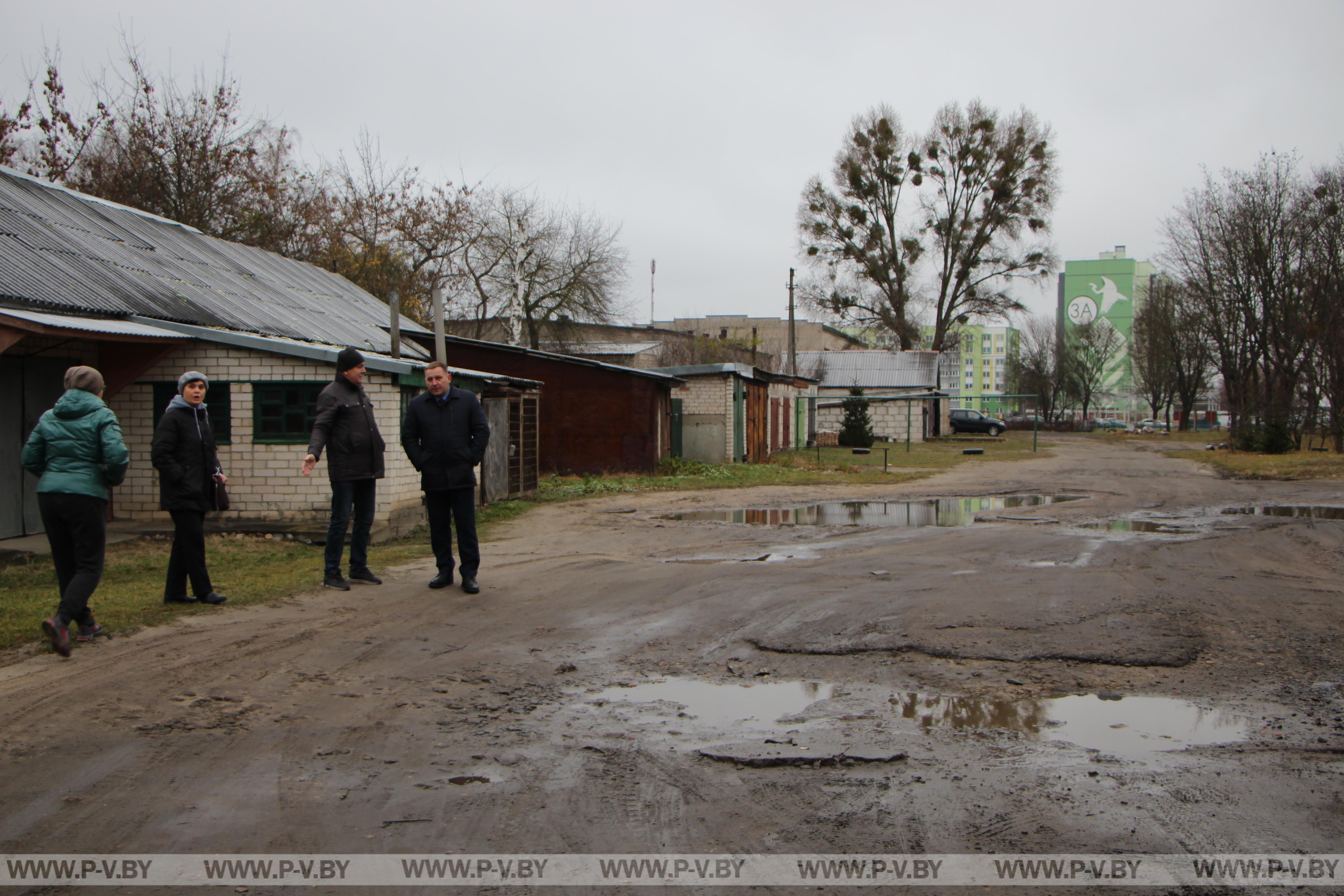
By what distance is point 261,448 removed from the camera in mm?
11320

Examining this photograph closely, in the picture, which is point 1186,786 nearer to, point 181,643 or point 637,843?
point 637,843

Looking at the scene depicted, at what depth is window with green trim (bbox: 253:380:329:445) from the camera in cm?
1121

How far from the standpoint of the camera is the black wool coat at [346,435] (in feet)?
24.6

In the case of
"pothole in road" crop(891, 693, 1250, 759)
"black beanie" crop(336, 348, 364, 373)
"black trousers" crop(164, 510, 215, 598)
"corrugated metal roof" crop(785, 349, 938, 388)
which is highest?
"corrugated metal roof" crop(785, 349, 938, 388)

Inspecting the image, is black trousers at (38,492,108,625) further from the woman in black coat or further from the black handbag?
the black handbag

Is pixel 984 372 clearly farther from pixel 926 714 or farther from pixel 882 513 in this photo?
pixel 926 714

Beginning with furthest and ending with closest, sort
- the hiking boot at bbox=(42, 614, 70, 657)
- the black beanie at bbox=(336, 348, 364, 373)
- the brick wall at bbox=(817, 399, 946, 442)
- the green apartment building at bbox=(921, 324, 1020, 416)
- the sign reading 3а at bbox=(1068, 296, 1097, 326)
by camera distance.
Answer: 1. the green apartment building at bbox=(921, 324, 1020, 416)
2. the sign reading 3а at bbox=(1068, 296, 1097, 326)
3. the brick wall at bbox=(817, 399, 946, 442)
4. the black beanie at bbox=(336, 348, 364, 373)
5. the hiking boot at bbox=(42, 614, 70, 657)

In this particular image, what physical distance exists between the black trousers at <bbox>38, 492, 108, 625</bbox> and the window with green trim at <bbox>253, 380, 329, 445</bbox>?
18.4 feet

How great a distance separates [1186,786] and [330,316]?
53.9ft

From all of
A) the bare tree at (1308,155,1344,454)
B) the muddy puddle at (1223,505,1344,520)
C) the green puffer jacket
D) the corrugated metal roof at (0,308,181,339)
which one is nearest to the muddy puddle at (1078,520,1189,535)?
the muddy puddle at (1223,505,1344,520)

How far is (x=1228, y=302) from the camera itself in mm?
34906

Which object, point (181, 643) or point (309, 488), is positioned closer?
point (181, 643)

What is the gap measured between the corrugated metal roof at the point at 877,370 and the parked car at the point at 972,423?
14.6 feet

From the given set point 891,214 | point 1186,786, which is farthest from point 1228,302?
point 1186,786
